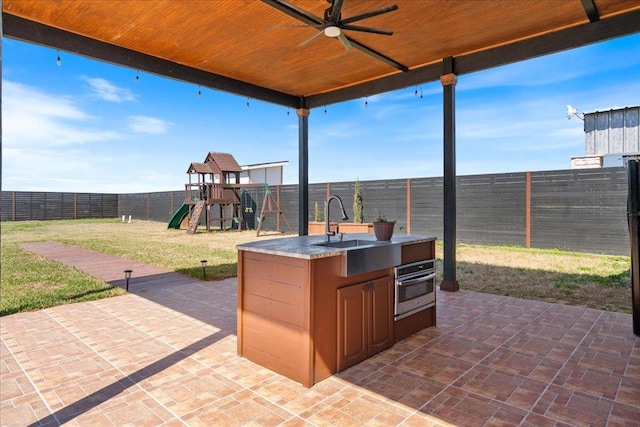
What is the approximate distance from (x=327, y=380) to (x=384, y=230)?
1309mm

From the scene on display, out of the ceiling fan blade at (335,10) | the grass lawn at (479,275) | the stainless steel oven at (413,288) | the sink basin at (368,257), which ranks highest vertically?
the ceiling fan blade at (335,10)

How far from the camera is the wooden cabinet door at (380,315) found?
2.85 metres

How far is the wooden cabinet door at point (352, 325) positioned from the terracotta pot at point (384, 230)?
0.64m

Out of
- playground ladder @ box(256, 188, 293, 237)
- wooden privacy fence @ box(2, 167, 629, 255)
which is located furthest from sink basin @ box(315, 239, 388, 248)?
playground ladder @ box(256, 188, 293, 237)

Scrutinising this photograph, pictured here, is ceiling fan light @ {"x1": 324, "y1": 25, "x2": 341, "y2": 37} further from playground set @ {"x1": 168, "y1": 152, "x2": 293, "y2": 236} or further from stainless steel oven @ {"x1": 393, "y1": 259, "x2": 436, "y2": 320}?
playground set @ {"x1": 168, "y1": 152, "x2": 293, "y2": 236}

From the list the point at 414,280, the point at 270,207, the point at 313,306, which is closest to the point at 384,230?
the point at 414,280

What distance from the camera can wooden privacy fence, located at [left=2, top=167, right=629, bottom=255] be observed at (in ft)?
25.2

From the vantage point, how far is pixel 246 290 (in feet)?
9.27

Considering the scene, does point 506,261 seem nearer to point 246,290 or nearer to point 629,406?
point 629,406

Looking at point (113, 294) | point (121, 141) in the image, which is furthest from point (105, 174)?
point (113, 294)

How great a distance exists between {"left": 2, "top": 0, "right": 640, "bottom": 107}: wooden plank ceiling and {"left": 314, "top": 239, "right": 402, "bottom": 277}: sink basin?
216 centimetres

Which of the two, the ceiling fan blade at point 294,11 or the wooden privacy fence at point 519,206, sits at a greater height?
the ceiling fan blade at point 294,11

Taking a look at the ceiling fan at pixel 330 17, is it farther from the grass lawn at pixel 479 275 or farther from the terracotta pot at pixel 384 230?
the grass lawn at pixel 479 275

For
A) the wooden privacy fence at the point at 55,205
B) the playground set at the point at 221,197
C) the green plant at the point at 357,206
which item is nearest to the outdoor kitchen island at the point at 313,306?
the green plant at the point at 357,206
